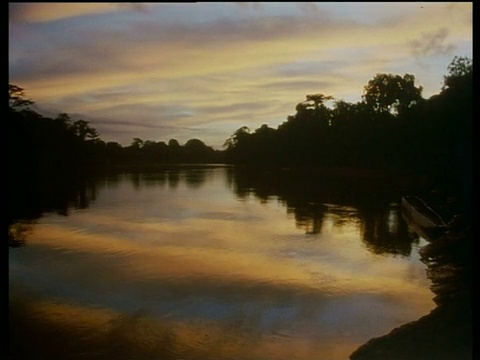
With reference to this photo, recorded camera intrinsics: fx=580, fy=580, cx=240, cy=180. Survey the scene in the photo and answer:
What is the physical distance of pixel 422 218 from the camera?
3154 mm

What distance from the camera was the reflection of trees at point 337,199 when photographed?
10.4 ft

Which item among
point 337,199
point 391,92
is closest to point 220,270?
point 337,199

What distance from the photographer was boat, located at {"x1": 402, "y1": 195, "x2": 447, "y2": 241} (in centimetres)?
312

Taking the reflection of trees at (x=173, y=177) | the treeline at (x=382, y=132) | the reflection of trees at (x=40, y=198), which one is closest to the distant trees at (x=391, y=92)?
the treeline at (x=382, y=132)

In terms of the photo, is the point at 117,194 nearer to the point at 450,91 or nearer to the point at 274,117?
the point at 274,117

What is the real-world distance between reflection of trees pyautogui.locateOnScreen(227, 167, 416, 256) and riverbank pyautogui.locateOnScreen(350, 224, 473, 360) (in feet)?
0.62

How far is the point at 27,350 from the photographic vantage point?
307 cm

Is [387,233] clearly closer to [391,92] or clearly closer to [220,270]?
[391,92]

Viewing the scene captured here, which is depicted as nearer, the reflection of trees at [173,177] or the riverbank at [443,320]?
the riverbank at [443,320]

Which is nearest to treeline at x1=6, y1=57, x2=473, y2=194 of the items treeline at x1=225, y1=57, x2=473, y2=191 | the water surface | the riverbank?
treeline at x1=225, y1=57, x2=473, y2=191

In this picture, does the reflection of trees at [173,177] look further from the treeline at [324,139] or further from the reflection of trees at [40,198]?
the reflection of trees at [40,198]

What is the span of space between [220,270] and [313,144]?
95cm

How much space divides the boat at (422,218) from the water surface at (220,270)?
2.2 inches

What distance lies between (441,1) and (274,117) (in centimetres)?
108
